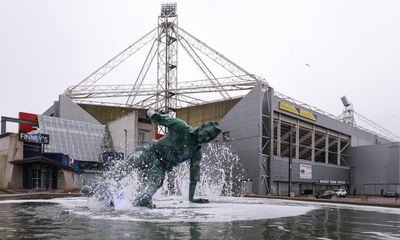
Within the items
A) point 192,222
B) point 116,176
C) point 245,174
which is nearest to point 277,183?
point 245,174

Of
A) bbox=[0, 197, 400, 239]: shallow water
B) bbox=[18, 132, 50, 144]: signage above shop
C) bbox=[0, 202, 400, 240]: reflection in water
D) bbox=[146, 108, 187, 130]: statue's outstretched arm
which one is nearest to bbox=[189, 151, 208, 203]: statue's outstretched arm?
bbox=[146, 108, 187, 130]: statue's outstretched arm

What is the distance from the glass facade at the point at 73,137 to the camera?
2432 inches

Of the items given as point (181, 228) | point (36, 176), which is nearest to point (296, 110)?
point (36, 176)

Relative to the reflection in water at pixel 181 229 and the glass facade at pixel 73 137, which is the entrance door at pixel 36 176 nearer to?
the glass facade at pixel 73 137

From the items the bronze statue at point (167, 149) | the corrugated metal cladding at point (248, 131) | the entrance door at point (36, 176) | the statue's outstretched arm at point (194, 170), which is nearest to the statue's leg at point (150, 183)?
the bronze statue at point (167, 149)

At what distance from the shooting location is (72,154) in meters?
62.5

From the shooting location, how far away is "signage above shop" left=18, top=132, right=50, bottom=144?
5147cm

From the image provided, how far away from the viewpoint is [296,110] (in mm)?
72000

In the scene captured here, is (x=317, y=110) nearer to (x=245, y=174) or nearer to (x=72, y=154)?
(x=245, y=174)

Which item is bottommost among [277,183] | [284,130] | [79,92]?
[277,183]

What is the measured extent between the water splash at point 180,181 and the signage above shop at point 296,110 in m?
10.1

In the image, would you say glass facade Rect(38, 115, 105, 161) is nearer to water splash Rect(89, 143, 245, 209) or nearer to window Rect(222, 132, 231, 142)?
water splash Rect(89, 143, 245, 209)

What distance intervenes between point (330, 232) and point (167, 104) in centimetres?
6926

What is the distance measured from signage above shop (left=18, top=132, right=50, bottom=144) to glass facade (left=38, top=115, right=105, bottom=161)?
362 cm
